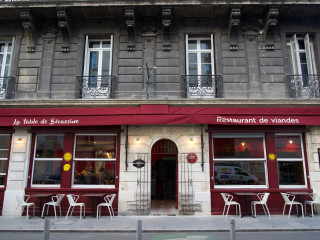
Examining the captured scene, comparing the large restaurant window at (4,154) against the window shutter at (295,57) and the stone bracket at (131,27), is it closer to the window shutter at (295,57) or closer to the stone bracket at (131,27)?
the stone bracket at (131,27)

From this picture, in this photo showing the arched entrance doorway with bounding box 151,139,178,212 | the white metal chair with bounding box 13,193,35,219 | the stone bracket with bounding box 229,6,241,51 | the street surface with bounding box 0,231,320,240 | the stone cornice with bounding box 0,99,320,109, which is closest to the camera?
the street surface with bounding box 0,231,320,240

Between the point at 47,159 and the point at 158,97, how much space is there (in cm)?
489

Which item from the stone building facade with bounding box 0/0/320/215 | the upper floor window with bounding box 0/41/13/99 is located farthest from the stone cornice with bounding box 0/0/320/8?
the upper floor window with bounding box 0/41/13/99

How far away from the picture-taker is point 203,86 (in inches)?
379

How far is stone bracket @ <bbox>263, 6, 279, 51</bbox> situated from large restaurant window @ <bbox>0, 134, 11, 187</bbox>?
10.8m

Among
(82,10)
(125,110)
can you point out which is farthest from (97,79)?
(82,10)

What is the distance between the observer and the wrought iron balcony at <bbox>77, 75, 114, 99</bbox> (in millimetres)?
9602

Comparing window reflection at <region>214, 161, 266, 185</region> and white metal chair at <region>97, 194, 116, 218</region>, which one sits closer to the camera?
white metal chair at <region>97, 194, 116, 218</region>

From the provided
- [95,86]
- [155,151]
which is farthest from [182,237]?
[95,86]

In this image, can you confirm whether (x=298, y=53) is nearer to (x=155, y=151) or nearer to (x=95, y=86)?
(x=155, y=151)

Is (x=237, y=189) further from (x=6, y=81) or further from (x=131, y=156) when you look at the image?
(x=6, y=81)

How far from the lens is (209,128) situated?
934 cm

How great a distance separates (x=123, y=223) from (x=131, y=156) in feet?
7.87

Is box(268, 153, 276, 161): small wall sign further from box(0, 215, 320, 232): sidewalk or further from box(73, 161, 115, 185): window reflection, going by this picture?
box(73, 161, 115, 185): window reflection
